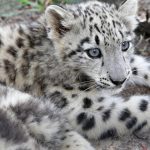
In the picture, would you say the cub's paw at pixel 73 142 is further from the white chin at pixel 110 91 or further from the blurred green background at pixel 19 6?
the blurred green background at pixel 19 6

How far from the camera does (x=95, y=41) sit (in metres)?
5.73

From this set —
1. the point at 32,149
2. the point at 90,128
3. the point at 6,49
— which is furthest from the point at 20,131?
the point at 6,49

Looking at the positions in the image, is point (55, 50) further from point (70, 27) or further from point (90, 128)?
point (90, 128)

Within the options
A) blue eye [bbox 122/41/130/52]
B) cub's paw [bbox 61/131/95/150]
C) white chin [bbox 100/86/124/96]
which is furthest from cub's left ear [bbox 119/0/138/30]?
cub's paw [bbox 61/131/95/150]

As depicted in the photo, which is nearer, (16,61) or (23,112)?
(23,112)

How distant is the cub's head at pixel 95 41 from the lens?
5.65 metres

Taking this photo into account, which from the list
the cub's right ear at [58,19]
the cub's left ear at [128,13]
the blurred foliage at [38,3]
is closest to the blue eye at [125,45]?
the cub's left ear at [128,13]

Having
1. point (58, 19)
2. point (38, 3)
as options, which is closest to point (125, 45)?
point (58, 19)

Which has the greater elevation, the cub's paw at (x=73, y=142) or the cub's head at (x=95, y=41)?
the cub's head at (x=95, y=41)

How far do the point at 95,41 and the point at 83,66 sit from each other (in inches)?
12.0

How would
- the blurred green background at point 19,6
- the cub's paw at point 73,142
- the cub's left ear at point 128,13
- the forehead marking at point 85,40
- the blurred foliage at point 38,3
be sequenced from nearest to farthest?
the cub's paw at point 73,142 → the forehead marking at point 85,40 → the cub's left ear at point 128,13 → the blurred foliage at point 38,3 → the blurred green background at point 19,6

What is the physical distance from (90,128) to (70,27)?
109cm

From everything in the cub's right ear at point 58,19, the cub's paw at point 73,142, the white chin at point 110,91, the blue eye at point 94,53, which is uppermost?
the cub's right ear at point 58,19

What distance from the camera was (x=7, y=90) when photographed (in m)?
4.88
